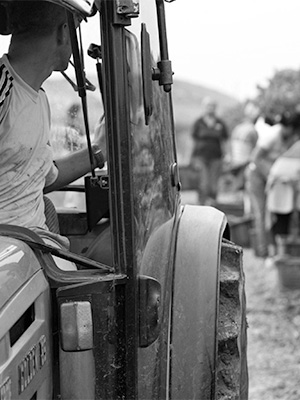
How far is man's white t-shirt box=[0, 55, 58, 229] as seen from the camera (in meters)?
2.43

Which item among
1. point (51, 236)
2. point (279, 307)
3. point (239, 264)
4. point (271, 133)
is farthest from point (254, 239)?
point (51, 236)

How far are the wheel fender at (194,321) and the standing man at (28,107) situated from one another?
420 millimetres

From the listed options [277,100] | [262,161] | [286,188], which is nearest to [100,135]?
[286,188]

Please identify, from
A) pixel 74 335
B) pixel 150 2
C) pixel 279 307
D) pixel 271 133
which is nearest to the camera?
pixel 74 335

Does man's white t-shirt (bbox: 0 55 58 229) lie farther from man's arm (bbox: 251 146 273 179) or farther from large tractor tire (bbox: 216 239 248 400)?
man's arm (bbox: 251 146 273 179)

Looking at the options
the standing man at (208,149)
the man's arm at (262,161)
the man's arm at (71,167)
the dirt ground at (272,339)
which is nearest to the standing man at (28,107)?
the man's arm at (71,167)

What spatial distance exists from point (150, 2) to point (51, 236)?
873 mm

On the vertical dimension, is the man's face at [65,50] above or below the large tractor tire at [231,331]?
above

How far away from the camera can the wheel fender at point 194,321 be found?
269 centimetres

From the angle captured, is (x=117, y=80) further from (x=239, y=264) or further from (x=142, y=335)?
(x=239, y=264)

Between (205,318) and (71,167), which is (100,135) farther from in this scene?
(205,318)

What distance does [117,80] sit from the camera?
2.32 meters

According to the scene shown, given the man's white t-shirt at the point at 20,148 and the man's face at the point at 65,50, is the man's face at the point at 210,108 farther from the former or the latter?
the man's white t-shirt at the point at 20,148

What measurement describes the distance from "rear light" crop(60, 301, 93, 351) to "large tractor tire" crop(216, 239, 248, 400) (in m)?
0.76
